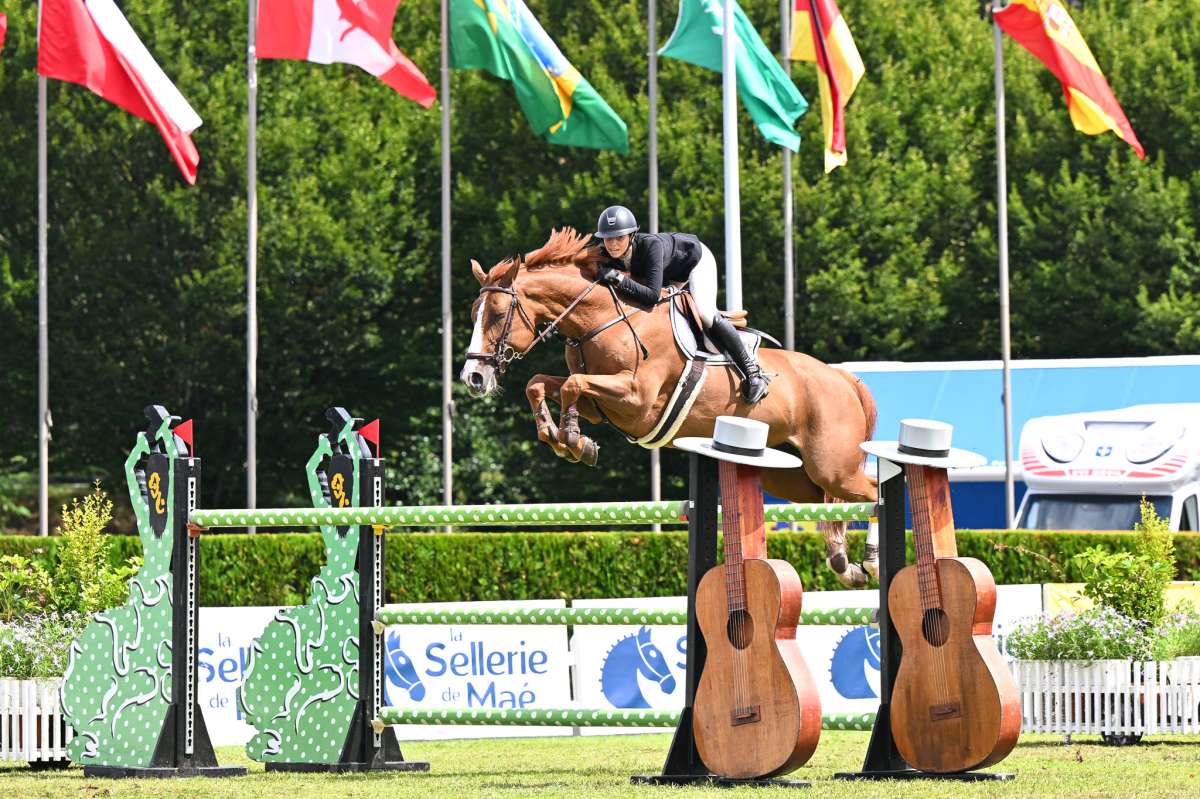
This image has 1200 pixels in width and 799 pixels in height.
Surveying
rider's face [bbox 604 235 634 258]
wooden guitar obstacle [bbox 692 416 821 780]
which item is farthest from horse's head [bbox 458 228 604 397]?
wooden guitar obstacle [bbox 692 416 821 780]

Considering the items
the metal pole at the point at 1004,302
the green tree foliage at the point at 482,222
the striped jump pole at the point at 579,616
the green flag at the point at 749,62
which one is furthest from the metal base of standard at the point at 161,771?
the green tree foliage at the point at 482,222

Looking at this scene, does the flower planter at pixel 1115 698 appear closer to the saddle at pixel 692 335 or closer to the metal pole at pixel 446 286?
the saddle at pixel 692 335

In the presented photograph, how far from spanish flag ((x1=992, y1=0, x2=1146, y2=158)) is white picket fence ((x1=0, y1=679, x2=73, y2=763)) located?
13.2m

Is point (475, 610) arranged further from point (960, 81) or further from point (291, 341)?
point (960, 81)

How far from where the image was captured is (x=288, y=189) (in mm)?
32500

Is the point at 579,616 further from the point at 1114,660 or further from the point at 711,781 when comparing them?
the point at 1114,660

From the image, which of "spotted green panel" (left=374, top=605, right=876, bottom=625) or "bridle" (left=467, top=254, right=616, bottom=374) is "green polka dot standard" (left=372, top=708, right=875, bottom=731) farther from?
"bridle" (left=467, top=254, right=616, bottom=374)

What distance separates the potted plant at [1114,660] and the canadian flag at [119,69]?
34.1 ft

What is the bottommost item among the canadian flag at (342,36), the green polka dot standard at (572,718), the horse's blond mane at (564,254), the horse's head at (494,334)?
the green polka dot standard at (572,718)

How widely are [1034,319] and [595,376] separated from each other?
922 inches

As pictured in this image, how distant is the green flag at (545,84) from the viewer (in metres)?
19.7

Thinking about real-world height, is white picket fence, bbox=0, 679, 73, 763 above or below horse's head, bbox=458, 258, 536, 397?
below

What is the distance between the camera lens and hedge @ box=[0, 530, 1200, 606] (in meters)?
19.2

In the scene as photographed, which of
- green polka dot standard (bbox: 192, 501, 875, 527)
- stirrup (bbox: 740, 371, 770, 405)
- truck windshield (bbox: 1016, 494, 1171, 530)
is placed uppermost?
stirrup (bbox: 740, 371, 770, 405)
